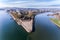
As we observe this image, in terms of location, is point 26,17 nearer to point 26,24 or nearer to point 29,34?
point 26,24

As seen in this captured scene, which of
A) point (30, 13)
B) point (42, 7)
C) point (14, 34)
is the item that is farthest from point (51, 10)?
point (14, 34)

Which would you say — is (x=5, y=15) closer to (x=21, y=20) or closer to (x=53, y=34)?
(x=21, y=20)

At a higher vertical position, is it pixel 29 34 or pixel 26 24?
pixel 26 24

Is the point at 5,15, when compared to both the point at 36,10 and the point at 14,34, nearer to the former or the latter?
the point at 14,34

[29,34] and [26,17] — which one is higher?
[26,17]

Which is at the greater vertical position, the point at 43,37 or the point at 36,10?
the point at 36,10

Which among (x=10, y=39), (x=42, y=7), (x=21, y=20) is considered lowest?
(x=10, y=39)

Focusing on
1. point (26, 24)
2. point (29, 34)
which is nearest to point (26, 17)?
point (26, 24)
